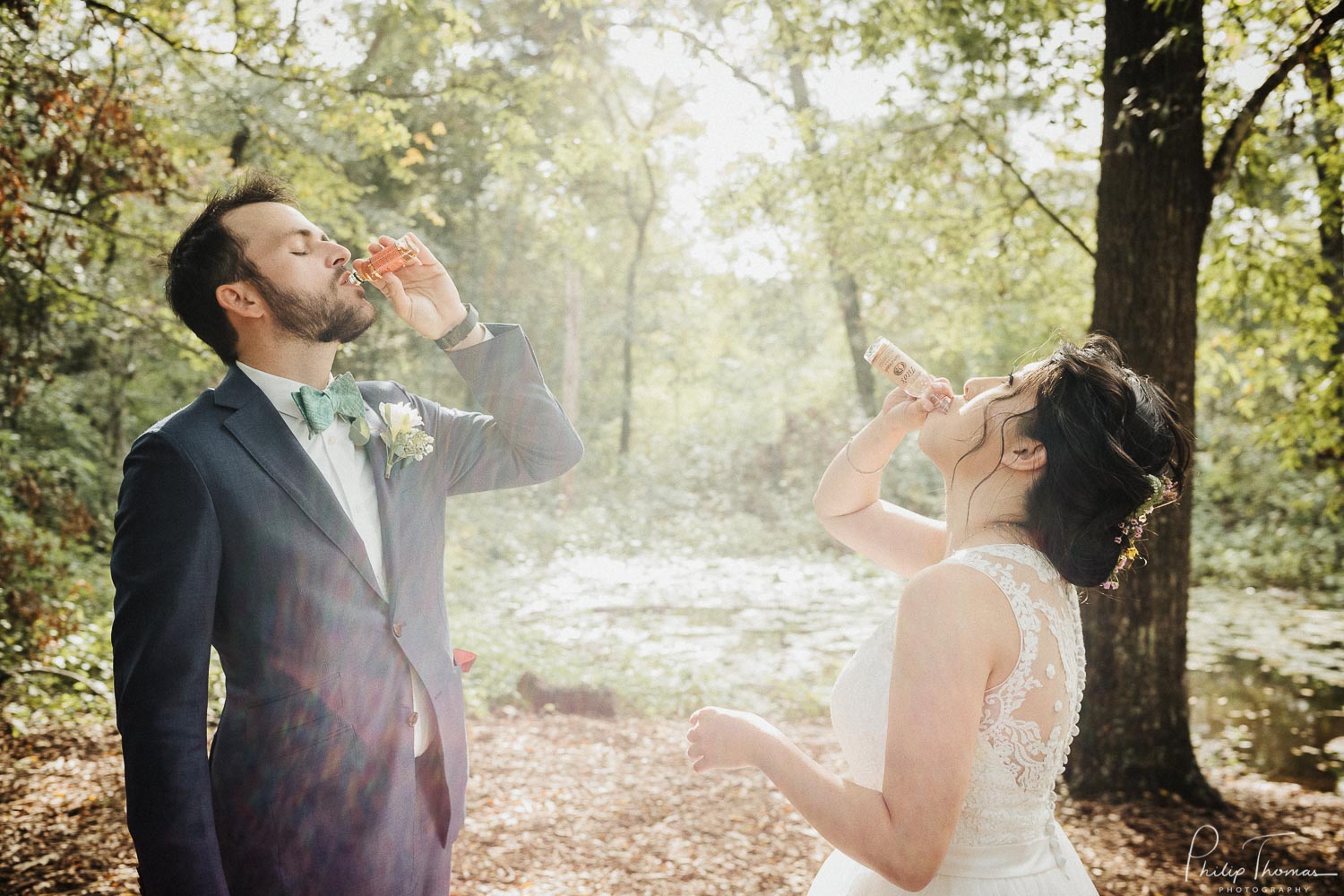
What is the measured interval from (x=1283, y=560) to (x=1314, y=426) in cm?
795

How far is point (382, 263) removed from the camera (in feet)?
6.61

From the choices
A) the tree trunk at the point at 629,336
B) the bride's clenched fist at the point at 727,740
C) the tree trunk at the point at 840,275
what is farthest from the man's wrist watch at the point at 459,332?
the tree trunk at the point at 629,336

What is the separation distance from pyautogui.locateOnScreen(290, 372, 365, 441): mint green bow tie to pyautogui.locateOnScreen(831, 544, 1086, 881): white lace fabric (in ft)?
4.49

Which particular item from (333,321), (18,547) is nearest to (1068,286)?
(333,321)

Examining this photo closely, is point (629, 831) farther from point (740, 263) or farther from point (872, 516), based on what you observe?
point (740, 263)

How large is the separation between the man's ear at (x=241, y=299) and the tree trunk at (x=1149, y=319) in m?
3.78

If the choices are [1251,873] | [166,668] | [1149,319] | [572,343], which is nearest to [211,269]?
[166,668]

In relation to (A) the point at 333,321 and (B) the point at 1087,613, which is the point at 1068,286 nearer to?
(B) the point at 1087,613

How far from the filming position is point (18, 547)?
5586mm

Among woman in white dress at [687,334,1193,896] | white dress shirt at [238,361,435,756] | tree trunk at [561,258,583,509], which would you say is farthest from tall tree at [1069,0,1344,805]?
tree trunk at [561,258,583,509]

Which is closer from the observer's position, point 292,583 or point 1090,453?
point 1090,453

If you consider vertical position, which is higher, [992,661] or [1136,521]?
[1136,521]

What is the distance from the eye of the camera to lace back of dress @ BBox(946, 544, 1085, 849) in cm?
155

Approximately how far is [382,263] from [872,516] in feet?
4.84
